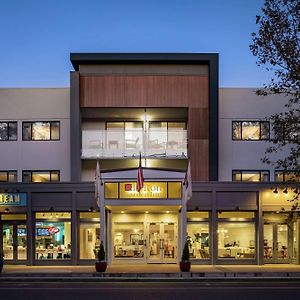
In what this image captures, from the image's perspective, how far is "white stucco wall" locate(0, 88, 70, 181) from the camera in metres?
35.0

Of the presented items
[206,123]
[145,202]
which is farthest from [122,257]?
[206,123]

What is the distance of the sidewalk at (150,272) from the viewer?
27.3 m

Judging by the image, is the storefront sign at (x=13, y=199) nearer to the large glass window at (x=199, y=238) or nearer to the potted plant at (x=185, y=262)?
the large glass window at (x=199, y=238)

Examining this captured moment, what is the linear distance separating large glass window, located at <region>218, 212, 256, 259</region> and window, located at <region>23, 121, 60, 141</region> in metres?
11.2

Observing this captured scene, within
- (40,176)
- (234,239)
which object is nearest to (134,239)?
(234,239)

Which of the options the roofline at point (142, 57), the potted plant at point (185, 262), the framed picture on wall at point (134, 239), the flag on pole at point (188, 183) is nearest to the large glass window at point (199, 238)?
the framed picture on wall at point (134, 239)

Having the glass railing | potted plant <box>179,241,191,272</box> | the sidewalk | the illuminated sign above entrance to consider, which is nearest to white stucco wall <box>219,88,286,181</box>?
the glass railing

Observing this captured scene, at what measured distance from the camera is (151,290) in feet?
70.6

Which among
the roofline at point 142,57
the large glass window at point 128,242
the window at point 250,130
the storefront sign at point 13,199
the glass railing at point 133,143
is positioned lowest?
the large glass window at point 128,242

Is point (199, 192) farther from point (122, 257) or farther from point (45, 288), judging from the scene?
point (45, 288)

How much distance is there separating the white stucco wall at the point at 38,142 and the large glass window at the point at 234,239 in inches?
390

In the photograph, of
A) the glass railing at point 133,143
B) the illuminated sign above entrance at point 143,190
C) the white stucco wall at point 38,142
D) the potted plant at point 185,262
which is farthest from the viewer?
the white stucco wall at point 38,142

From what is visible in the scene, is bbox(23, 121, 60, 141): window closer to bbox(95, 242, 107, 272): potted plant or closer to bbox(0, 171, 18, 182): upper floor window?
bbox(0, 171, 18, 182): upper floor window

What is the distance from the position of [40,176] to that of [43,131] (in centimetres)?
278
